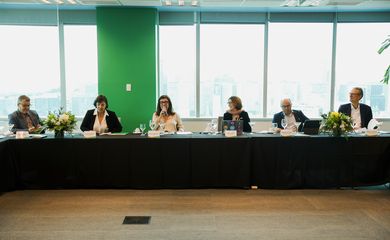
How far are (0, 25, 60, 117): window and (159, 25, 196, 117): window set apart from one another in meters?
2.23

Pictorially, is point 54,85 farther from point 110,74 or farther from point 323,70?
point 323,70

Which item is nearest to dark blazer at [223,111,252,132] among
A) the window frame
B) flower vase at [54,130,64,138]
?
flower vase at [54,130,64,138]

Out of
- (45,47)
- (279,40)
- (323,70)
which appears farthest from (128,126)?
(323,70)

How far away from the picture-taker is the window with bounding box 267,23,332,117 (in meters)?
Answer: 7.26

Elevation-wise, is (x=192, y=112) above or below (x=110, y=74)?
below

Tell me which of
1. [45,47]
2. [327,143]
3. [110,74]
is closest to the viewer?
[327,143]

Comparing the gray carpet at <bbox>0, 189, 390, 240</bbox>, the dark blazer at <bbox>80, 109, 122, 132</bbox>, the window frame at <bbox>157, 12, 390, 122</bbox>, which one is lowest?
the gray carpet at <bbox>0, 189, 390, 240</bbox>

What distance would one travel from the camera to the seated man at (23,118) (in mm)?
5004

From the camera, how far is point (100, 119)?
203 inches

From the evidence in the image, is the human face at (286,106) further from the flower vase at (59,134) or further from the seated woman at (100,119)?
the flower vase at (59,134)

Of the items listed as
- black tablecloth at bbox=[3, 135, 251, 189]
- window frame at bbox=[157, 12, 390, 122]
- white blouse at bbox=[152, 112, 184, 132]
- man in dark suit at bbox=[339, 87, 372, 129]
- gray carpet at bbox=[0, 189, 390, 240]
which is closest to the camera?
gray carpet at bbox=[0, 189, 390, 240]

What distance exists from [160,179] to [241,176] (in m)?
1.03

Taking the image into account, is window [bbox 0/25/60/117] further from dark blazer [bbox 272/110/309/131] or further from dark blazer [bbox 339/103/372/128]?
dark blazer [bbox 339/103/372/128]

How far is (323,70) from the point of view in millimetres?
7352
